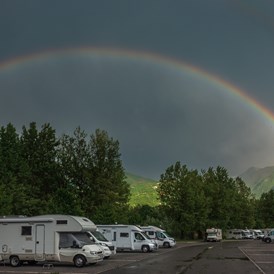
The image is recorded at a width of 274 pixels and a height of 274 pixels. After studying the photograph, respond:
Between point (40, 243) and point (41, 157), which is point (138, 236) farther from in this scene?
point (41, 157)

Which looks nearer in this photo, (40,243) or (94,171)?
(40,243)

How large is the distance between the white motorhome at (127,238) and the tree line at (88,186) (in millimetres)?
15424

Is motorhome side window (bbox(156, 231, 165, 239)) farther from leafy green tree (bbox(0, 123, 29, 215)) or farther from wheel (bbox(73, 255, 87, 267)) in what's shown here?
wheel (bbox(73, 255, 87, 267))

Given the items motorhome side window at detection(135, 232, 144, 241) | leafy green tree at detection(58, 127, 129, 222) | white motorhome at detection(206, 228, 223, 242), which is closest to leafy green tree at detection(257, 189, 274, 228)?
white motorhome at detection(206, 228, 223, 242)

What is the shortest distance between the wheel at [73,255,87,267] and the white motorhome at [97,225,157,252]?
59.3 ft

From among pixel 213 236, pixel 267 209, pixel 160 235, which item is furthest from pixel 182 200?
pixel 267 209

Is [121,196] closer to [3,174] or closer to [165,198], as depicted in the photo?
[165,198]

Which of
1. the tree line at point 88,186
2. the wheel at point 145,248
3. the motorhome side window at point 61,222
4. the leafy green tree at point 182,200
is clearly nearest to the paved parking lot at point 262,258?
the wheel at point 145,248

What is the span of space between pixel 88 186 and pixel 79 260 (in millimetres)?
53554

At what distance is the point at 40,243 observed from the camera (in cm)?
2920

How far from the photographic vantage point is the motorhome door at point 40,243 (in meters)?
29.0

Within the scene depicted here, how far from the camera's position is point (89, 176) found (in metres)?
81.2

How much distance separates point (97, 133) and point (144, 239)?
4216 centimetres

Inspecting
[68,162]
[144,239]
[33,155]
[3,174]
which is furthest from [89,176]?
[144,239]
